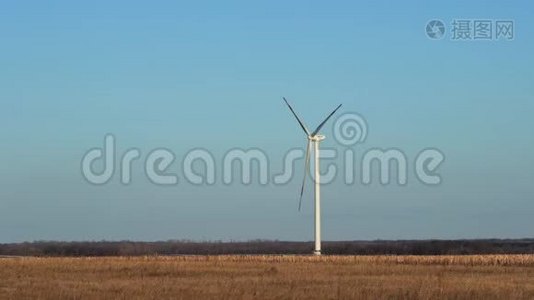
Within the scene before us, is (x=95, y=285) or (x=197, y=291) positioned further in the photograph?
(x=95, y=285)

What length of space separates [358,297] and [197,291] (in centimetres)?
610

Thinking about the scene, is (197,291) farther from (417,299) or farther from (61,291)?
(417,299)

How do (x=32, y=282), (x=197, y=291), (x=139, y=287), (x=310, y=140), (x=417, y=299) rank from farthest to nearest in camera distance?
(x=310, y=140) → (x=32, y=282) → (x=139, y=287) → (x=197, y=291) → (x=417, y=299)

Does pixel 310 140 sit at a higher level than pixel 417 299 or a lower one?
higher

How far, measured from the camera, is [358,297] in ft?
107

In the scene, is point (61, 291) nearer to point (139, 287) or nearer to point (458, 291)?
point (139, 287)

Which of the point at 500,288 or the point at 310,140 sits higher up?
the point at 310,140

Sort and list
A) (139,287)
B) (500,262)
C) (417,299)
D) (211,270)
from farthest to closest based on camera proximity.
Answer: (500,262) → (211,270) → (139,287) → (417,299)

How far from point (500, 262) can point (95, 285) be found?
4033cm

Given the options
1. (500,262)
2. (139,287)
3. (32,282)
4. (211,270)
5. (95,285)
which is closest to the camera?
(139,287)

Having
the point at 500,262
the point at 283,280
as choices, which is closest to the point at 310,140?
the point at 500,262

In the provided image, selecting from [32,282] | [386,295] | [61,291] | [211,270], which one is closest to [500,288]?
[386,295]

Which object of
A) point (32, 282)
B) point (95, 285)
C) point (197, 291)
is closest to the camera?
point (197, 291)

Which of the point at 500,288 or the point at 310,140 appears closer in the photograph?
the point at 500,288
